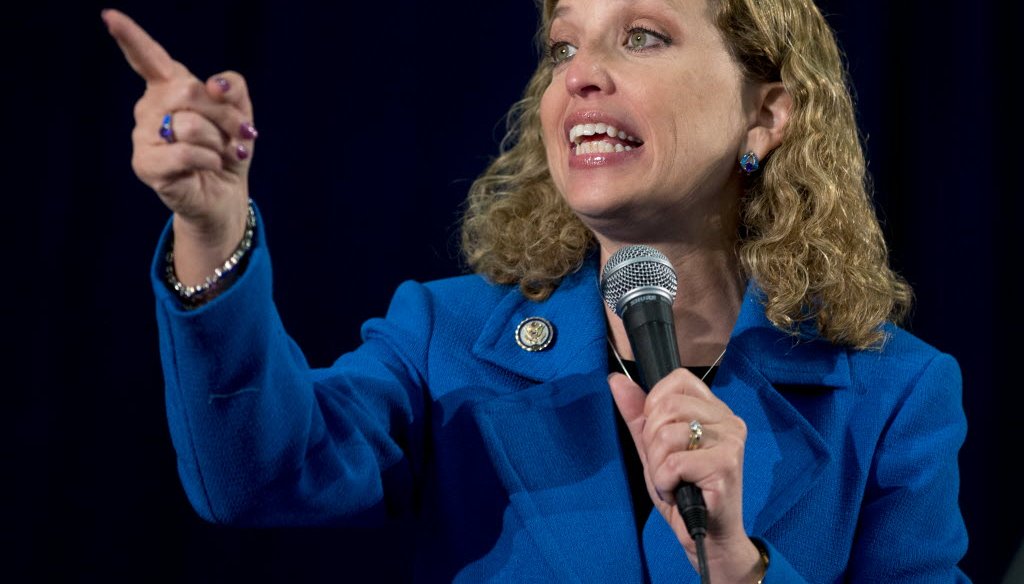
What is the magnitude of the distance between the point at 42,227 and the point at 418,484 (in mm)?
1179

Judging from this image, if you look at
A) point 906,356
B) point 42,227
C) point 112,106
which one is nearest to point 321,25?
point 112,106

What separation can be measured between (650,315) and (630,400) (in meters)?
0.10

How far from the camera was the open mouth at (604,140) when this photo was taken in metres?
1.81

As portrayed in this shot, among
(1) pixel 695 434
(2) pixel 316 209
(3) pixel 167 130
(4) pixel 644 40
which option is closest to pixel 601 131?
(4) pixel 644 40

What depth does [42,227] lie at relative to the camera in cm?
247

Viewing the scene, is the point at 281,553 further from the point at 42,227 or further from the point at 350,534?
the point at 42,227

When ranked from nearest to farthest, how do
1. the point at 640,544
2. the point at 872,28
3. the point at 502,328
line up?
the point at 640,544, the point at 502,328, the point at 872,28

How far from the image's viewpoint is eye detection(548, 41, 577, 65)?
1.96 metres

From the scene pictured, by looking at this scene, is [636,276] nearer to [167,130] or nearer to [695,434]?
[695,434]

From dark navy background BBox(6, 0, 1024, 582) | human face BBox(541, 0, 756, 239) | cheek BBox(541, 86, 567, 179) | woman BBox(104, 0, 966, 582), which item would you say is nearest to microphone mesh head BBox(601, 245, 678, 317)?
woman BBox(104, 0, 966, 582)

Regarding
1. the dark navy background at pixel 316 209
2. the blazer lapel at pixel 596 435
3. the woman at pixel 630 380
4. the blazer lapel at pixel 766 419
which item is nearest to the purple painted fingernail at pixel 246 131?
the woman at pixel 630 380

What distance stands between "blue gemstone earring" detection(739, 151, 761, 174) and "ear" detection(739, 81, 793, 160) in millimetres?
11

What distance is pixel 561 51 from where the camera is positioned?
197 cm

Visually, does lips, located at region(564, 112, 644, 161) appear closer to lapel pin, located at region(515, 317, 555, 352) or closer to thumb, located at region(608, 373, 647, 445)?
lapel pin, located at region(515, 317, 555, 352)
